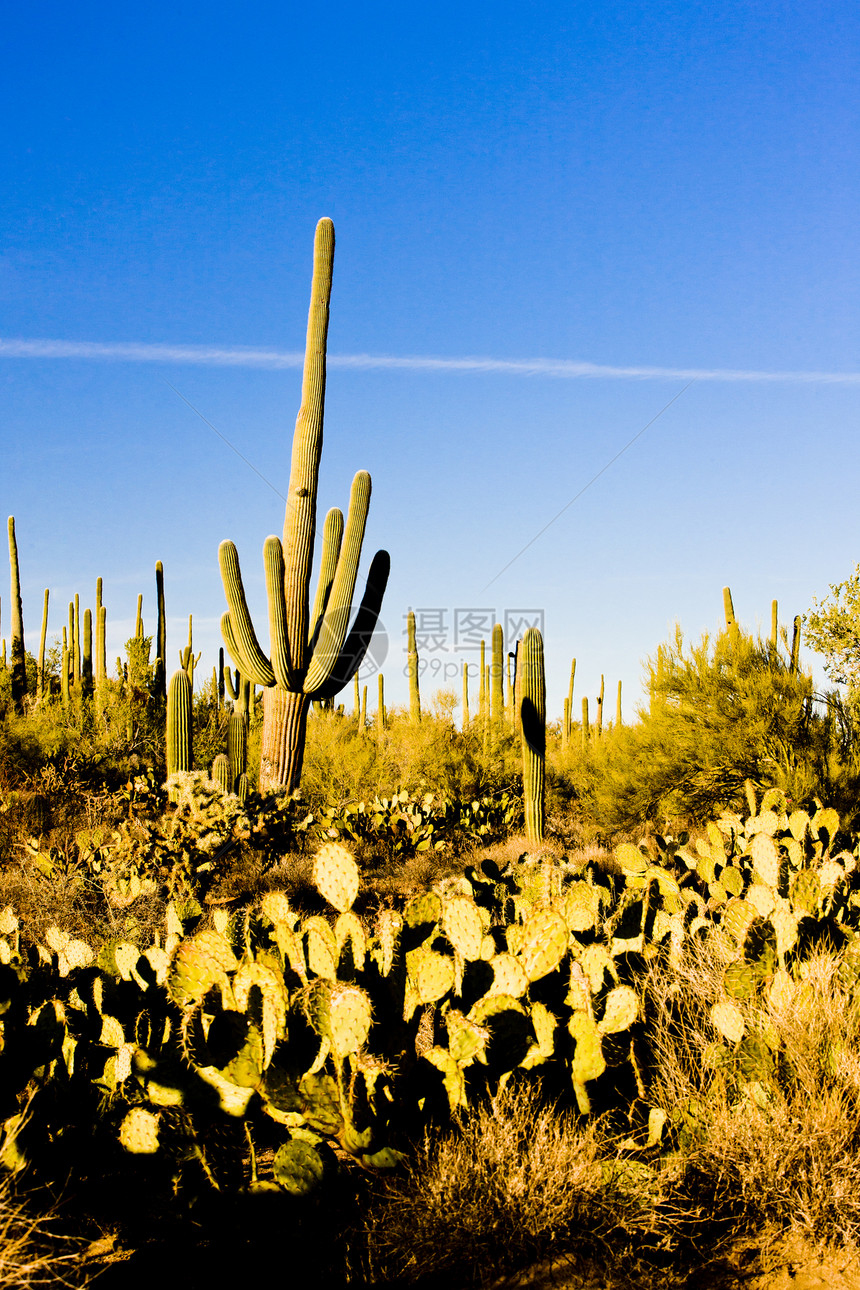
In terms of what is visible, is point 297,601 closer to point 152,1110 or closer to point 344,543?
point 344,543

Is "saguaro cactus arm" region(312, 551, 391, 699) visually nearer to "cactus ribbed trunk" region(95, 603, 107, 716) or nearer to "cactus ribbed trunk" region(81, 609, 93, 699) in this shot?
"cactus ribbed trunk" region(95, 603, 107, 716)

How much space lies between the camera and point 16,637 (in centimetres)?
2431

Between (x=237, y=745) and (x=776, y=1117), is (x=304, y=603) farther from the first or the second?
(x=776, y=1117)

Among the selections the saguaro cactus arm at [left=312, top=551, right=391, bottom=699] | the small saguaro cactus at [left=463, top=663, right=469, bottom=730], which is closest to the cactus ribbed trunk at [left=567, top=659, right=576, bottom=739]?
the small saguaro cactus at [left=463, top=663, right=469, bottom=730]

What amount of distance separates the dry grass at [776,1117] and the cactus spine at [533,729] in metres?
7.24

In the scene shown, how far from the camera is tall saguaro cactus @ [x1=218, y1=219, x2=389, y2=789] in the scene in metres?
12.5

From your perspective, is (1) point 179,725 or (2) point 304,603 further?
(2) point 304,603

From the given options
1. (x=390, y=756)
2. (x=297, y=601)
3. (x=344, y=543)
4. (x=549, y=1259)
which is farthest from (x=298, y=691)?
(x=549, y=1259)

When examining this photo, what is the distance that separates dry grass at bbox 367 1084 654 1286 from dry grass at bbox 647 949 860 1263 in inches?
14.2

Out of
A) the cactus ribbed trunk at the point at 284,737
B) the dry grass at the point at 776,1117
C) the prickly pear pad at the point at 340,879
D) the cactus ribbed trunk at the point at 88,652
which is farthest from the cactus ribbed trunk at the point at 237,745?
the cactus ribbed trunk at the point at 88,652

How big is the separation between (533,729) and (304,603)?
3602mm

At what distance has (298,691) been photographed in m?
12.7

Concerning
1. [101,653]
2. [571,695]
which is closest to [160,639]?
[101,653]

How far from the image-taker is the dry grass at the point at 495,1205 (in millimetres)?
2797
